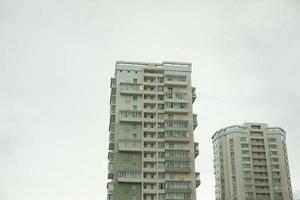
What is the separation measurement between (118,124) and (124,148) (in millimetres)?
5597

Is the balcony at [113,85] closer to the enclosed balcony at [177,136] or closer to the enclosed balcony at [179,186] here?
the enclosed balcony at [177,136]

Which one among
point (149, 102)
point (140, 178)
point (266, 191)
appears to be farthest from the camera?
point (266, 191)

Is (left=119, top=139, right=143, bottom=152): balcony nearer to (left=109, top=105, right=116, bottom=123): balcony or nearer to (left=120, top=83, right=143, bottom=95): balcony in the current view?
(left=109, top=105, right=116, bottom=123): balcony

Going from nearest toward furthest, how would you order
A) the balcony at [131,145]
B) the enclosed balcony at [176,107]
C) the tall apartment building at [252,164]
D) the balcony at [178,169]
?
1. the balcony at [178,169]
2. the balcony at [131,145]
3. the enclosed balcony at [176,107]
4. the tall apartment building at [252,164]

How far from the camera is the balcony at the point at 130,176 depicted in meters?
→ 82.9

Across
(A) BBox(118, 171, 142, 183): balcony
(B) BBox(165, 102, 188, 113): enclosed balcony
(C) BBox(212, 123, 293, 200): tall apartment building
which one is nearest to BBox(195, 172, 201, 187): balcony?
(A) BBox(118, 171, 142, 183): balcony

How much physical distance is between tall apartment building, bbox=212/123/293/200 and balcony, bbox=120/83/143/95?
4878cm

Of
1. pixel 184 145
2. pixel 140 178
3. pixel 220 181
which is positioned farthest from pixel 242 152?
pixel 140 178

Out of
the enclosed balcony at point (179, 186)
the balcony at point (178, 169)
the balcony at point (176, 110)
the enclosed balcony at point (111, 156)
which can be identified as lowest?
the enclosed balcony at point (179, 186)

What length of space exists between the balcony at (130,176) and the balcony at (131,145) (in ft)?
14.6

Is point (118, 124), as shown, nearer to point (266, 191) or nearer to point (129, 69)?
point (129, 69)

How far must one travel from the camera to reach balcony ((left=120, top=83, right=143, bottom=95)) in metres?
91.9

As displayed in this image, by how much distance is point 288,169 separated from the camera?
5276 inches

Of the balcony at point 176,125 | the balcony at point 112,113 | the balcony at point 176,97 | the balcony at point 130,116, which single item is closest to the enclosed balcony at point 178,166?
the balcony at point 176,125
